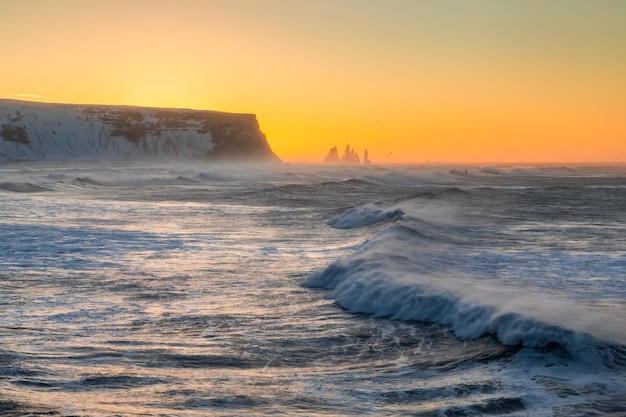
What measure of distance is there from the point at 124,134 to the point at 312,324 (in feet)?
407

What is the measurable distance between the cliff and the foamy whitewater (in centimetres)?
10446

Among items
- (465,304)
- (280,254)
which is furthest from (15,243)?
(465,304)

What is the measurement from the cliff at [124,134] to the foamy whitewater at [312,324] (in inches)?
4112

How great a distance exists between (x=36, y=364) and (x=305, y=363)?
2.65 metres

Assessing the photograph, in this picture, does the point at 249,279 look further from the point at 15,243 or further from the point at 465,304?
the point at 15,243

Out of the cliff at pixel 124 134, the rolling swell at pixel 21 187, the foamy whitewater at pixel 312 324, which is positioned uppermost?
the cliff at pixel 124 134

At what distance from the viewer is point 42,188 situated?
149ft

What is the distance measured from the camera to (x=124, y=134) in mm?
128125

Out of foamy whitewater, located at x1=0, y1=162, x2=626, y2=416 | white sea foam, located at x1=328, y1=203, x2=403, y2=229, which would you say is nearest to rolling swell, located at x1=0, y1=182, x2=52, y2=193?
white sea foam, located at x1=328, y1=203, x2=403, y2=229

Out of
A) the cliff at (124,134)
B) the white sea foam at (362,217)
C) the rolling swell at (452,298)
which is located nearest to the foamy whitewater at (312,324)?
the rolling swell at (452,298)

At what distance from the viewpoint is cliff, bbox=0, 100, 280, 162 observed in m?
118

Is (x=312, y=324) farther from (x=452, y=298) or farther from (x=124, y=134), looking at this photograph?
(x=124, y=134)

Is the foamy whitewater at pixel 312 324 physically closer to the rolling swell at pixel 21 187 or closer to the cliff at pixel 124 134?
the rolling swell at pixel 21 187

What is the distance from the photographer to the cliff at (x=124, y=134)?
118188 mm
